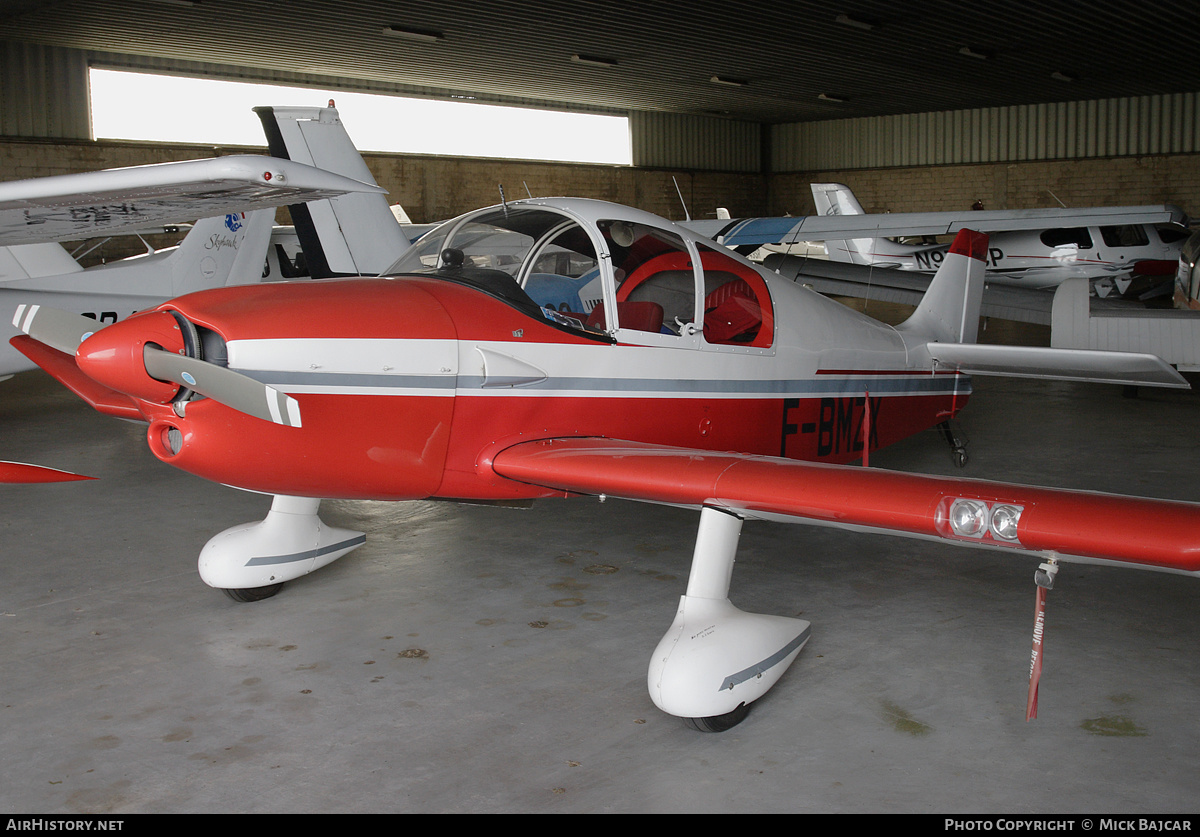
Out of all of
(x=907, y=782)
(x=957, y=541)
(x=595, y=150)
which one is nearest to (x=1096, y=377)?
(x=957, y=541)

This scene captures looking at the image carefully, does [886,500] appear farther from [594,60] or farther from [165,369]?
[594,60]

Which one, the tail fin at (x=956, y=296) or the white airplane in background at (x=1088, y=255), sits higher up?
the white airplane in background at (x=1088, y=255)

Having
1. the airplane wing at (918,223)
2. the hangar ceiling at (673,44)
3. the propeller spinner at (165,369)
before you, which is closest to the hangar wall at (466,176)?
the hangar ceiling at (673,44)

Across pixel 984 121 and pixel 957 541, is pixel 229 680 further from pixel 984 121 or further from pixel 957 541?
pixel 984 121

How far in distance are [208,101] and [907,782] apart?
20.7 m

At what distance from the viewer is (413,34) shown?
16.9 m

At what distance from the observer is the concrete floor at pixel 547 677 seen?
280cm

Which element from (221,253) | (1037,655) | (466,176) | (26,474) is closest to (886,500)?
(1037,655)

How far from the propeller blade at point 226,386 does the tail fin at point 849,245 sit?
1589cm

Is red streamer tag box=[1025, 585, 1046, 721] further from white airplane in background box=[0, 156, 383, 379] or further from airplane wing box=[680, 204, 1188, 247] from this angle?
airplane wing box=[680, 204, 1188, 247]

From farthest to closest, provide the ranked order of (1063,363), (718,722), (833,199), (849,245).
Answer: (833,199)
(849,245)
(1063,363)
(718,722)

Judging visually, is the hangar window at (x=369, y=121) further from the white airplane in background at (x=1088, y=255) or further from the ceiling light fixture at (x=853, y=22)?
the white airplane in background at (x=1088, y=255)

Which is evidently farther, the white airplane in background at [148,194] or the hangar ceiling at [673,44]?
the hangar ceiling at [673,44]

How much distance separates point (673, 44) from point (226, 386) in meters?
17.0
